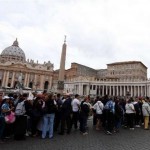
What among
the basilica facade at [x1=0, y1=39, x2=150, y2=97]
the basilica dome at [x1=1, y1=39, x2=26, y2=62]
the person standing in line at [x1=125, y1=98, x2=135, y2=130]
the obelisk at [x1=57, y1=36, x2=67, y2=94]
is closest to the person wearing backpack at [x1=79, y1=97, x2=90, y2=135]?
the person standing in line at [x1=125, y1=98, x2=135, y2=130]

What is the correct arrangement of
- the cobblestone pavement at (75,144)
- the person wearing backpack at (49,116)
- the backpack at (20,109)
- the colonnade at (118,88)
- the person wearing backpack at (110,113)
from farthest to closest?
1. the colonnade at (118,88)
2. the person wearing backpack at (110,113)
3. the person wearing backpack at (49,116)
4. the backpack at (20,109)
5. the cobblestone pavement at (75,144)

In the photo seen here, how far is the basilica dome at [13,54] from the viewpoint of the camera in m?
93.9

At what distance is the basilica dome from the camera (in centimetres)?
9394

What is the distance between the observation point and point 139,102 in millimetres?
12234

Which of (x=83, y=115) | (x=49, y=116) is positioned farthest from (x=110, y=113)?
(x=49, y=116)

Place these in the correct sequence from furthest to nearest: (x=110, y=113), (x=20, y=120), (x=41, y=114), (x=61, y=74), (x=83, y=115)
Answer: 1. (x=61, y=74)
2. (x=110, y=113)
3. (x=83, y=115)
4. (x=41, y=114)
5. (x=20, y=120)

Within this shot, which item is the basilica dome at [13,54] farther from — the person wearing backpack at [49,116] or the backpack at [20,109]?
the backpack at [20,109]

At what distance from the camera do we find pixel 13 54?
94.8m

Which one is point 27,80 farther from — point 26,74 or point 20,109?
point 20,109

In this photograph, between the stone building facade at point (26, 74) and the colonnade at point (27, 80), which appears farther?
the stone building facade at point (26, 74)

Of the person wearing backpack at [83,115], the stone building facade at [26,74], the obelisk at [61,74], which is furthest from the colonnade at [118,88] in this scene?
the person wearing backpack at [83,115]

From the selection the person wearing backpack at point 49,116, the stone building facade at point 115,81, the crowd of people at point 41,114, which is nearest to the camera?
the crowd of people at point 41,114

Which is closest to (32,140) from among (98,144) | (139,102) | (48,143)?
(48,143)

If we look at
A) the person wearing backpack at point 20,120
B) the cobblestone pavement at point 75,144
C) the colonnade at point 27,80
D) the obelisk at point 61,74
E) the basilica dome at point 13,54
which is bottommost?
the cobblestone pavement at point 75,144
